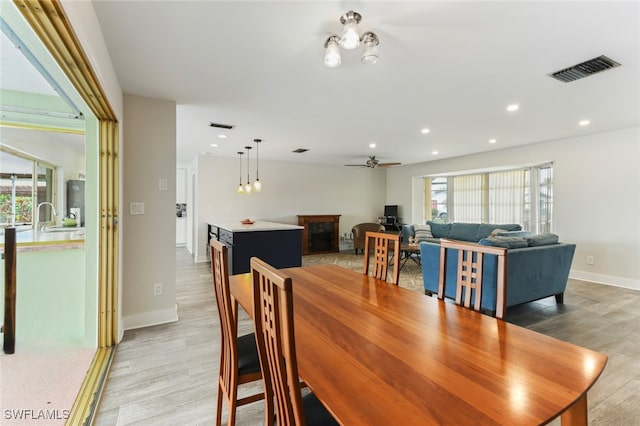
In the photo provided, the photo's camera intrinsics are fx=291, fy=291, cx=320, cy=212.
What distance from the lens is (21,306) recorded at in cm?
253

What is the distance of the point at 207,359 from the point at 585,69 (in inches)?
158

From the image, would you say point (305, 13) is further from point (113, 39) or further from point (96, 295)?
point (96, 295)

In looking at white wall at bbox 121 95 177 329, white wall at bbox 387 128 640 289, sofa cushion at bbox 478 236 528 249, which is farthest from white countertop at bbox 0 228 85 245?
white wall at bbox 387 128 640 289

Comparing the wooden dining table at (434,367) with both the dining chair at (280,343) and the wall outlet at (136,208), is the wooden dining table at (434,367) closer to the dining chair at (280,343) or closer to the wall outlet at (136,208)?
the dining chair at (280,343)

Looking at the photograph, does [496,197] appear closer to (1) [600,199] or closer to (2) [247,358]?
(1) [600,199]

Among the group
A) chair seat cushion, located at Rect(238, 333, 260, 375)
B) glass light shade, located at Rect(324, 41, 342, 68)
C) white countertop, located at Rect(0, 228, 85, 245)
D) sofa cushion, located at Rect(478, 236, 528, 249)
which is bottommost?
chair seat cushion, located at Rect(238, 333, 260, 375)

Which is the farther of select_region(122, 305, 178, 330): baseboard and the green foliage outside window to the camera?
select_region(122, 305, 178, 330): baseboard

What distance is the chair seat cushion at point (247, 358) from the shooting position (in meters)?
1.46

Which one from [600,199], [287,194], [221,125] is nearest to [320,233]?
[287,194]

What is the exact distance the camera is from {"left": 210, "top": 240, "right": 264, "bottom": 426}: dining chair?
141cm

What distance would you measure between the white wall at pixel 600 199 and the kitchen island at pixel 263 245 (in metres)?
4.73

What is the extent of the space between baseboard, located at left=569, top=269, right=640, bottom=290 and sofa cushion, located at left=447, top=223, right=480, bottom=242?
1715 millimetres

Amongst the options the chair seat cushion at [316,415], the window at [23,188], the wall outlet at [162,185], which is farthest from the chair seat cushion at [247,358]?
the window at [23,188]

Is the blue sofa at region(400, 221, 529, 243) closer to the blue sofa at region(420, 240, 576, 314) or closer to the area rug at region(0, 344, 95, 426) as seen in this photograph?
the blue sofa at region(420, 240, 576, 314)
